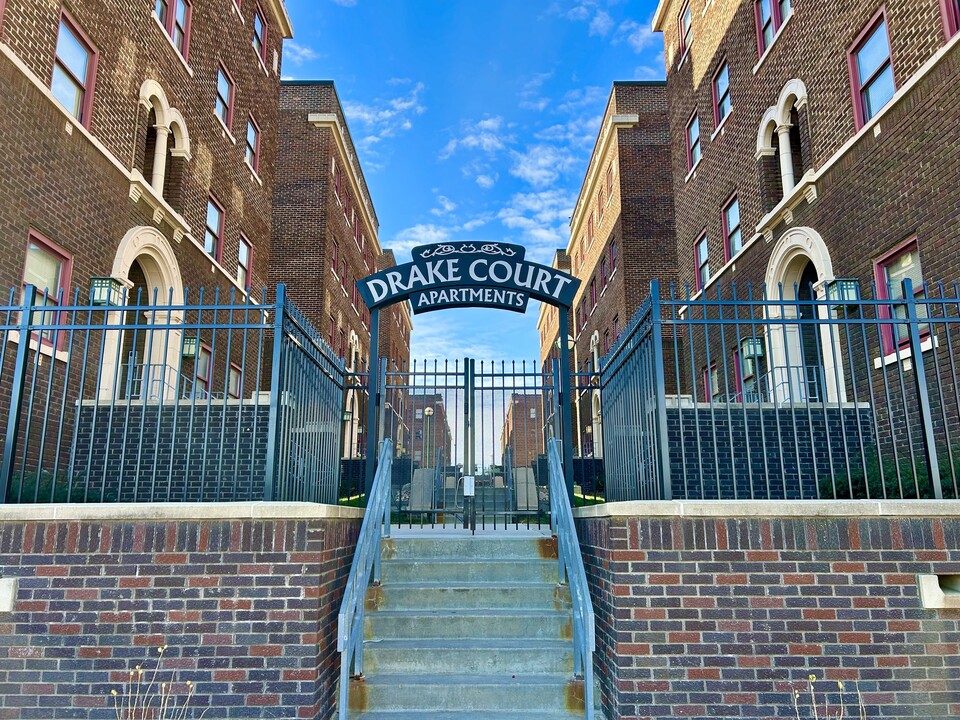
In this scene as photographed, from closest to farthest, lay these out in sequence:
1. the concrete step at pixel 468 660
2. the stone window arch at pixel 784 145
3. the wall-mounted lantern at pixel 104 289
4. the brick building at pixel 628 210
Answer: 1. the concrete step at pixel 468 660
2. the wall-mounted lantern at pixel 104 289
3. the stone window arch at pixel 784 145
4. the brick building at pixel 628 210

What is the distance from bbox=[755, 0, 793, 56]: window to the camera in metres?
14.1

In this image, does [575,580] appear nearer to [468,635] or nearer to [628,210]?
[468,635]

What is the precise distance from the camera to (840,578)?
15.6 feet

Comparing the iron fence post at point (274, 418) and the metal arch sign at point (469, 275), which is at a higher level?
the metal arch sign at point (469, 275)

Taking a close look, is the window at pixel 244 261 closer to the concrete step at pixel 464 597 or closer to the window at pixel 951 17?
the concrete step at pixel 464 597

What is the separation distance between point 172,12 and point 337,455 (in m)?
11.7

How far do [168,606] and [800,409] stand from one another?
8850 mm

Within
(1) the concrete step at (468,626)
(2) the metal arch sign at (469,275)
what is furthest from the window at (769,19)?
(1) the concrete step at (468,626)

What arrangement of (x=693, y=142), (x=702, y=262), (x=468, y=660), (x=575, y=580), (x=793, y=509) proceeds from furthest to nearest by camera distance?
1. (x=693, y=142)
2. (x=702, y=262)
3. (x=468, y=660)
4. (x=575, y=580)
5. (x=793, y=509)

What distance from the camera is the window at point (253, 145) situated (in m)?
19.4

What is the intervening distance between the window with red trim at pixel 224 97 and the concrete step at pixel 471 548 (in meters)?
13.5

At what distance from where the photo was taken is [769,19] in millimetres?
14797

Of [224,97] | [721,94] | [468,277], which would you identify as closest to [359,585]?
[468,277]

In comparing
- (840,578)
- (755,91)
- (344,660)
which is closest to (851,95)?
(755,91)
